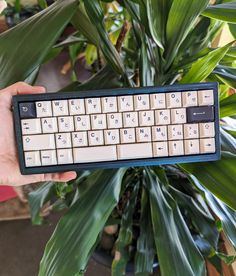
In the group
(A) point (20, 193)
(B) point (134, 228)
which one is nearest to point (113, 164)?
(B) point (134, 228)

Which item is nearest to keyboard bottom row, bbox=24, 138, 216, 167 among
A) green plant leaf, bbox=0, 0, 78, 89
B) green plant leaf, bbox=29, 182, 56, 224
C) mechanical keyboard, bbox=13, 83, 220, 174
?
mechanical keyboard, bbox=13, 83, 220, 174

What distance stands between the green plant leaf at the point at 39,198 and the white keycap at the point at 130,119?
289mm

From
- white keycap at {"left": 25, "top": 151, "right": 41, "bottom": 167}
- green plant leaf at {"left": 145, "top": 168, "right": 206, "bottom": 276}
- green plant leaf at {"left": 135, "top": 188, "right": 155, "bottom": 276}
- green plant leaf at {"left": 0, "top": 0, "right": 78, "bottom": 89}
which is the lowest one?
green plant leaf at {"left": 135, "top": 188, "right": 155, "bottom": 276}

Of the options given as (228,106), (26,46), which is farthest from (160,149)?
(26,46)

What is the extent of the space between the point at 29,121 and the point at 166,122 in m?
0.19

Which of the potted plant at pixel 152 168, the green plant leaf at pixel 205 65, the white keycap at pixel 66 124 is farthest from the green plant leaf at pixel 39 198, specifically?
the green plant leaf at pixel 205 65

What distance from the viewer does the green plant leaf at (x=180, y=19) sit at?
0.41m

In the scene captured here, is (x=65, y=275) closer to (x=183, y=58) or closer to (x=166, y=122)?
(x=166, y=122)

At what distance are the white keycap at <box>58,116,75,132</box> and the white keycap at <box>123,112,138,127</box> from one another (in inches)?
2.9

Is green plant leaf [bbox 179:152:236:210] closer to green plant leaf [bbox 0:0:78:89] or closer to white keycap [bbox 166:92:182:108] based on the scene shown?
white keycap [bbox 166:92:182:108]

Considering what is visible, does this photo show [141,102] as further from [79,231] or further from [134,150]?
[79,231]

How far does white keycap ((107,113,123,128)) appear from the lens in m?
0.48

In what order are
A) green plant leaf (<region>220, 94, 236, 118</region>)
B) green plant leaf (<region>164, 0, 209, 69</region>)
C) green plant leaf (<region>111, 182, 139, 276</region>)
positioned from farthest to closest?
green plant leaf (<region>111, 182, 139, 276</region>), green plant leaf (<region>220, 94, 236, 118</region>), green plant leaf (<region>164, 0, 209, 69</region>)

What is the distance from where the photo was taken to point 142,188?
0.74 metres
